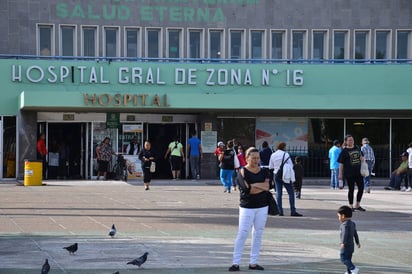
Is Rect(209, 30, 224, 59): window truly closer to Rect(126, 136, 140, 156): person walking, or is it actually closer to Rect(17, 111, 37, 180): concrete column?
Rect(126, 136, 140, 156): person walking

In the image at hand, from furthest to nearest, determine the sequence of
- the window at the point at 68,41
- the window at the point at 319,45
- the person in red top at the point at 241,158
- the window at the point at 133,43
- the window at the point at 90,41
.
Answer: the window at the point at 319,45, the window at the point at 133,43, the window at the point at 90,41, the window at the point at 68,41, the person in red top at the point at 241,158

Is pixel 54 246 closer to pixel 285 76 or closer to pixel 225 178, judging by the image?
pixel 225 178

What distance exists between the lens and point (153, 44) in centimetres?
3338

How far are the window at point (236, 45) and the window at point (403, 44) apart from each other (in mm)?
6992

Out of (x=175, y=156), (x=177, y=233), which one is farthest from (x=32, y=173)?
(x=177, y=233)

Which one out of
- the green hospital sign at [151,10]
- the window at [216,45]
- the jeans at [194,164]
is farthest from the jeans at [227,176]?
the green hospital sign at [151,10]

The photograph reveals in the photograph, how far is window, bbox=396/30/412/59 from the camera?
34312 millimetres

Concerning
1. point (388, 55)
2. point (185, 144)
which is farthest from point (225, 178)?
point (388, 55)

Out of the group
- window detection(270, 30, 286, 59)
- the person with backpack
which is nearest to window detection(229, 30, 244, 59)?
window detection(270, 30, 286, 59)

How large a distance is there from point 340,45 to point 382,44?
1877 mm

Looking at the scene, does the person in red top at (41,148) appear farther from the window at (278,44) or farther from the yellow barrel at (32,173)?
the window at (278,44)

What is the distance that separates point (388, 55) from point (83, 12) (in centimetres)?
1343

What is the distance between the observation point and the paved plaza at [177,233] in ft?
36.2

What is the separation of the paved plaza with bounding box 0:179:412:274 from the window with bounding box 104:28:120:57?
1031cm
